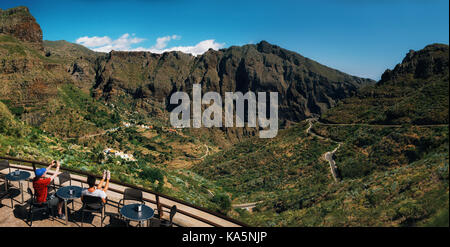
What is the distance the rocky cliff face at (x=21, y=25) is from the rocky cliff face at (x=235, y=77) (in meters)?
72.6

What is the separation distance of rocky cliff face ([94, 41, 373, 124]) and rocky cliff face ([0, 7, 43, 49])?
238ft

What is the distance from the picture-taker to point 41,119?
50375mm

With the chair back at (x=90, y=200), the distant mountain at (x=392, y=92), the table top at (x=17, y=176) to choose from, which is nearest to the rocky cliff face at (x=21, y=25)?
the table top at (x=17, y=176)

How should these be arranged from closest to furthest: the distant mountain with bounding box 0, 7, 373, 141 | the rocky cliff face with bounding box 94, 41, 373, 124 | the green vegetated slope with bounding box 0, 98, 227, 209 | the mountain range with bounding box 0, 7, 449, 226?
1. the mountain range with bounding box 0, 7, 449, 226
2. the green vegetated slope with bounding box 0, 98, 227, 209
3. the distant mountain with bounding box 0, 7, 373, 141
4. the rocky cliff face with bounding box 94, 41, 373, 124

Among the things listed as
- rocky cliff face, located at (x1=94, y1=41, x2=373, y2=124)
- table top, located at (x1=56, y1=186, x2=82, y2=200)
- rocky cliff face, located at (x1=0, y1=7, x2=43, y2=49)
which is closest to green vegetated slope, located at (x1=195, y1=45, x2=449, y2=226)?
table top, located at (x1=56, y1=186, x2=82, y2=200)

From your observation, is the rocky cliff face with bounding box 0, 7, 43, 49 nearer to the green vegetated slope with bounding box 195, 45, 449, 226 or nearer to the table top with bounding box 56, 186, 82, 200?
the green vegetated slope with bounding box 195, 45, 449, 226

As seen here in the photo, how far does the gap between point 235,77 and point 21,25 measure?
133733mm

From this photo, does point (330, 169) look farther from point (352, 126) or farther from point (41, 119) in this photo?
point (41, 119)

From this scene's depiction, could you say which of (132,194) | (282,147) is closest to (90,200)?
(132,194)

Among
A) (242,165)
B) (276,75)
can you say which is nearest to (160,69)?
(276,75)

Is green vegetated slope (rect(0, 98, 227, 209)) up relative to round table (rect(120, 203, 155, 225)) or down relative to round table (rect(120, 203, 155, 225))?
down

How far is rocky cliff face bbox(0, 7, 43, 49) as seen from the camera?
6682 centimetres
